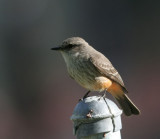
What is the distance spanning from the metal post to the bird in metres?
2.04

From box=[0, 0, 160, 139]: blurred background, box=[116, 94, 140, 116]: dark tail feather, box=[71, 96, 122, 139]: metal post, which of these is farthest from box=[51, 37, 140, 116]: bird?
box=[0, 0, 160, 139]: blurred background

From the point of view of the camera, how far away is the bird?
598 cm

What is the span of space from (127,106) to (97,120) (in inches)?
90.1

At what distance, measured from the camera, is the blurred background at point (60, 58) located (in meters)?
11.2

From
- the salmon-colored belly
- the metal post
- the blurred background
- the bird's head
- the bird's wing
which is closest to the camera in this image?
the metal post

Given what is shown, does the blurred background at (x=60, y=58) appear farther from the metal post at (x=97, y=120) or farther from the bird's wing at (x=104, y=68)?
the metal post at (x=97, y=120)

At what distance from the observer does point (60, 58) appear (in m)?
12.5

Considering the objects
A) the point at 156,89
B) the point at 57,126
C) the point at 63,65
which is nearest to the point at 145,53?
the point at 156,89

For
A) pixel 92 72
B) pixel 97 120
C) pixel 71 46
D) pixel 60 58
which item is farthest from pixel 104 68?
pixel 60 58

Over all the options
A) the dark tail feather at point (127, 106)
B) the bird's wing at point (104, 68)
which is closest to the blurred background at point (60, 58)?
the dark tail feather at point (127, 106)

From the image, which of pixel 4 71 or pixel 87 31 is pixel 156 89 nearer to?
pixel 87 31

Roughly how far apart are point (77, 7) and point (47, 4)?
2.74 feet

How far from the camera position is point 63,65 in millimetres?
12336

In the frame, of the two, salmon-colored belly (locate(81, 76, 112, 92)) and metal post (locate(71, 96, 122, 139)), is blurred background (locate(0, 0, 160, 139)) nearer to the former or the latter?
salmon-colored belly (locate(81, 76, 112, 92))
